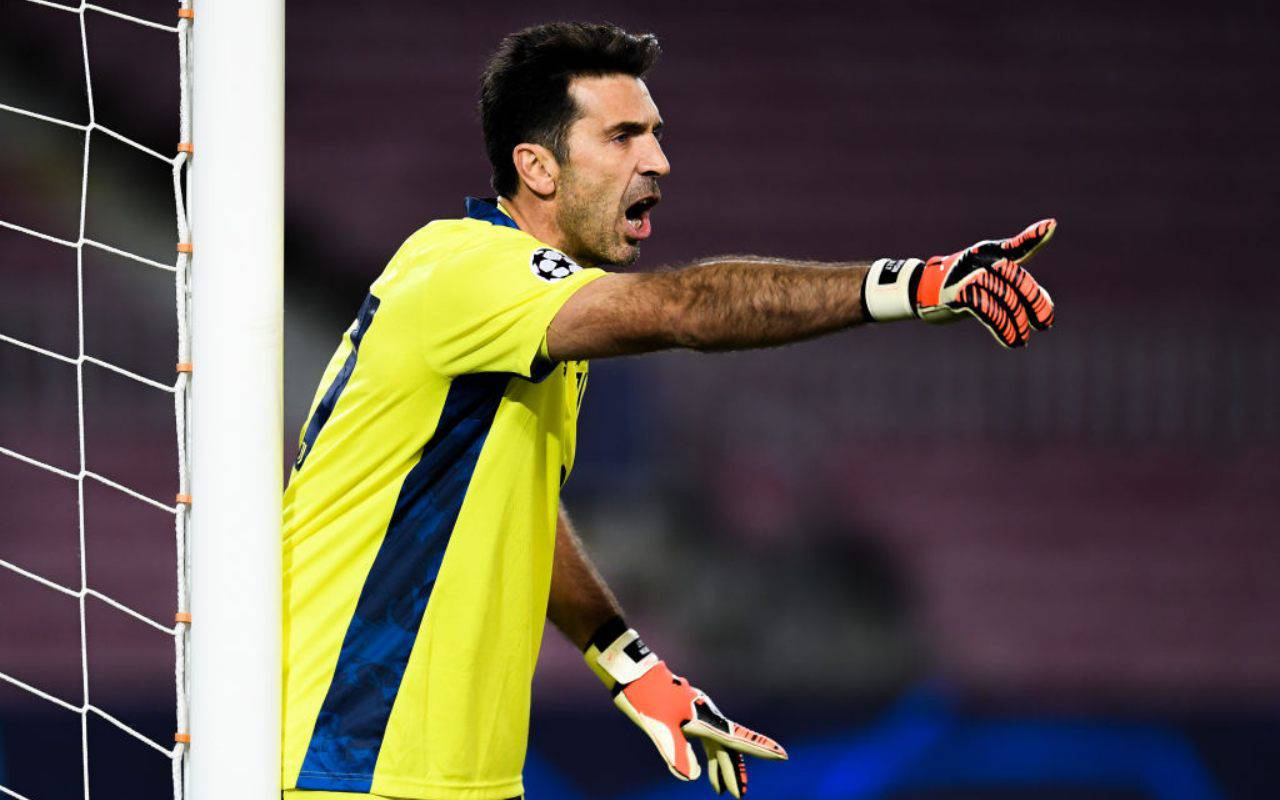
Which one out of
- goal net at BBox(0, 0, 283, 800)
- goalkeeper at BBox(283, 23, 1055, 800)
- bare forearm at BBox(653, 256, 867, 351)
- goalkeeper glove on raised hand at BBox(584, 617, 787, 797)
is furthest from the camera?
goal net at BBox(0, 0, 283, 800)

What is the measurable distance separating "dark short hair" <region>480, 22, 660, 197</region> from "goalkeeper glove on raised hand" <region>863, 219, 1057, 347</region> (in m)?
0.72

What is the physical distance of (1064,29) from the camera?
6.21 metres

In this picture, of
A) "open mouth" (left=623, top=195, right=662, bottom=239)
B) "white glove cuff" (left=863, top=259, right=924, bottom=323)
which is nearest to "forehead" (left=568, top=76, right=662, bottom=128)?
"open mouth" (left=623, top=195, right=662, bottom=239)

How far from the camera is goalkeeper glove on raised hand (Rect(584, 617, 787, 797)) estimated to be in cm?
225

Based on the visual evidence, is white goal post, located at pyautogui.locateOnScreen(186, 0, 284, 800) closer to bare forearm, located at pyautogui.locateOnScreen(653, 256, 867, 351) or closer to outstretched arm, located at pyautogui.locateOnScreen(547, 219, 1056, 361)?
outstretched arm, located at pyautogui.locateOnScreen(547, 219, 1056, 361)

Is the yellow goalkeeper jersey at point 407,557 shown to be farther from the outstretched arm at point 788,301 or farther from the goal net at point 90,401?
the goal net at point 90,401

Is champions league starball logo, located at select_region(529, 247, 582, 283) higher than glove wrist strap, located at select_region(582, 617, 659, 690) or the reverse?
higher

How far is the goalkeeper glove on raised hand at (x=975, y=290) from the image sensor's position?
1456 millimetres

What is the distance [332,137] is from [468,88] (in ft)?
1.70

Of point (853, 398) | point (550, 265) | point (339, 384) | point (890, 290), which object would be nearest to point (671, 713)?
point (339, 384)

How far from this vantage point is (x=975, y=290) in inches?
57.3

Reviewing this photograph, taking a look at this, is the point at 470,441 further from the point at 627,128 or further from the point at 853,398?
the point at 853,398

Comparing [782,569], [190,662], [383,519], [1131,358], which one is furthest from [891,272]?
[1131,358]

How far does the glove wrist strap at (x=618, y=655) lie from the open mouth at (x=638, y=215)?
568mm
